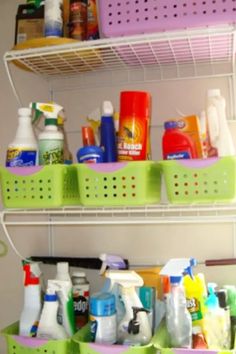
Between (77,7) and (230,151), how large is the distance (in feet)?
2.03

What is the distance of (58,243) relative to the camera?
1.50m

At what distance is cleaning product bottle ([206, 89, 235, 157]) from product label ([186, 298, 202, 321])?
1.29ft

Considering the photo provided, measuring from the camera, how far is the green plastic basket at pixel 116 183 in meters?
1.12

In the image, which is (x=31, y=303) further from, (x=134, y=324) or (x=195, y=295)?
(x=195, y=295)

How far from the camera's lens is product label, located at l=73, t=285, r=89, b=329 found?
4.28ft

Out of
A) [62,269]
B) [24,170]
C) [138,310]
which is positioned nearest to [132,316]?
[138,310]

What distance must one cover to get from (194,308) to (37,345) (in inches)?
16.7

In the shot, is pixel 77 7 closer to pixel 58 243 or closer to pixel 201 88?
pixel 201 88

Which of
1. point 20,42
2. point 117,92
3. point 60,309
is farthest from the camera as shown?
point 117,92

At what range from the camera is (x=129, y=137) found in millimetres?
1167

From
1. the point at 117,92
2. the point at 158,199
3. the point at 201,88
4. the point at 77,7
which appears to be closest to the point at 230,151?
the point at 158,199

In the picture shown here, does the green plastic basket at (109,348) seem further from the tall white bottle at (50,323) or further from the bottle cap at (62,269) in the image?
the bottle cap at (62,269)

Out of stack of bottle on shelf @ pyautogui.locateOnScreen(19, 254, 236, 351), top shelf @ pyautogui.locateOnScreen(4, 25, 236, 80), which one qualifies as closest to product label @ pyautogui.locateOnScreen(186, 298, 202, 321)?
stack of bottle on shelf @ pyautogui.locateOnScreen(19, 254, 236, 351)

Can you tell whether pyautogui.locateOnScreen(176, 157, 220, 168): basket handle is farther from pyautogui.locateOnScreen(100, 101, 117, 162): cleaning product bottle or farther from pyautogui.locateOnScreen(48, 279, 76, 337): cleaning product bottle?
pyautogui.locateOnScreen(48, 279, 76, 337): cleaning product bottle
